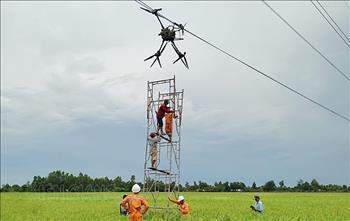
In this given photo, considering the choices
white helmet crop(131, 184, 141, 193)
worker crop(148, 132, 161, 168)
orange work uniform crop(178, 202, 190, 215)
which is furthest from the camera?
worker crop(148, 132, 161, 168)

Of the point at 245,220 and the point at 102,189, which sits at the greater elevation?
the point at 102,189

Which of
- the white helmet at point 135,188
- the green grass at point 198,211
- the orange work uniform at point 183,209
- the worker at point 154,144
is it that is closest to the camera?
the white helmet at point 135,188

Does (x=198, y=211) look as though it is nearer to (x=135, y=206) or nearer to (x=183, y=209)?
(x=183, y=209)

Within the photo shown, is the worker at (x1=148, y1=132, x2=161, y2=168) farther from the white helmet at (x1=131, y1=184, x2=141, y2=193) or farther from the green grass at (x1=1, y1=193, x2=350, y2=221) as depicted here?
the white helmet at (x1=131, y1=184, x2=141, y2=193)

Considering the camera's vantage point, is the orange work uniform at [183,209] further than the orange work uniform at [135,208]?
Yes

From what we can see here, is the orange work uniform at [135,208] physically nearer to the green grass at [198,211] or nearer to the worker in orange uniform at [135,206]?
the worker in orange uniform at [135,206]

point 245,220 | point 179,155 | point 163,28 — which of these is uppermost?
point 163,28

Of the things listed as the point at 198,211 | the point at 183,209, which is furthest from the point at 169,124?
the point at 198,211

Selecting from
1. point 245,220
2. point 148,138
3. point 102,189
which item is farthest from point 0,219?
point 102,189

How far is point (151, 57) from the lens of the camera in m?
11.0

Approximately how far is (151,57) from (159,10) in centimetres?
112

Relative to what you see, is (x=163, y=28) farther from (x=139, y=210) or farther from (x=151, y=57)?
(x=139, y=210)

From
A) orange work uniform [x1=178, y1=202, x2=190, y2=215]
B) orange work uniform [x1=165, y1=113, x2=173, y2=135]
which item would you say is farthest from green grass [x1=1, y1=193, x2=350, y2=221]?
orange work uniform [x1=165, y1=113, x2=173, y2=135]

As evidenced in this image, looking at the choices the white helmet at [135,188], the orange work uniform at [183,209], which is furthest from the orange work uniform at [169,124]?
the white helmet at [135,188]
